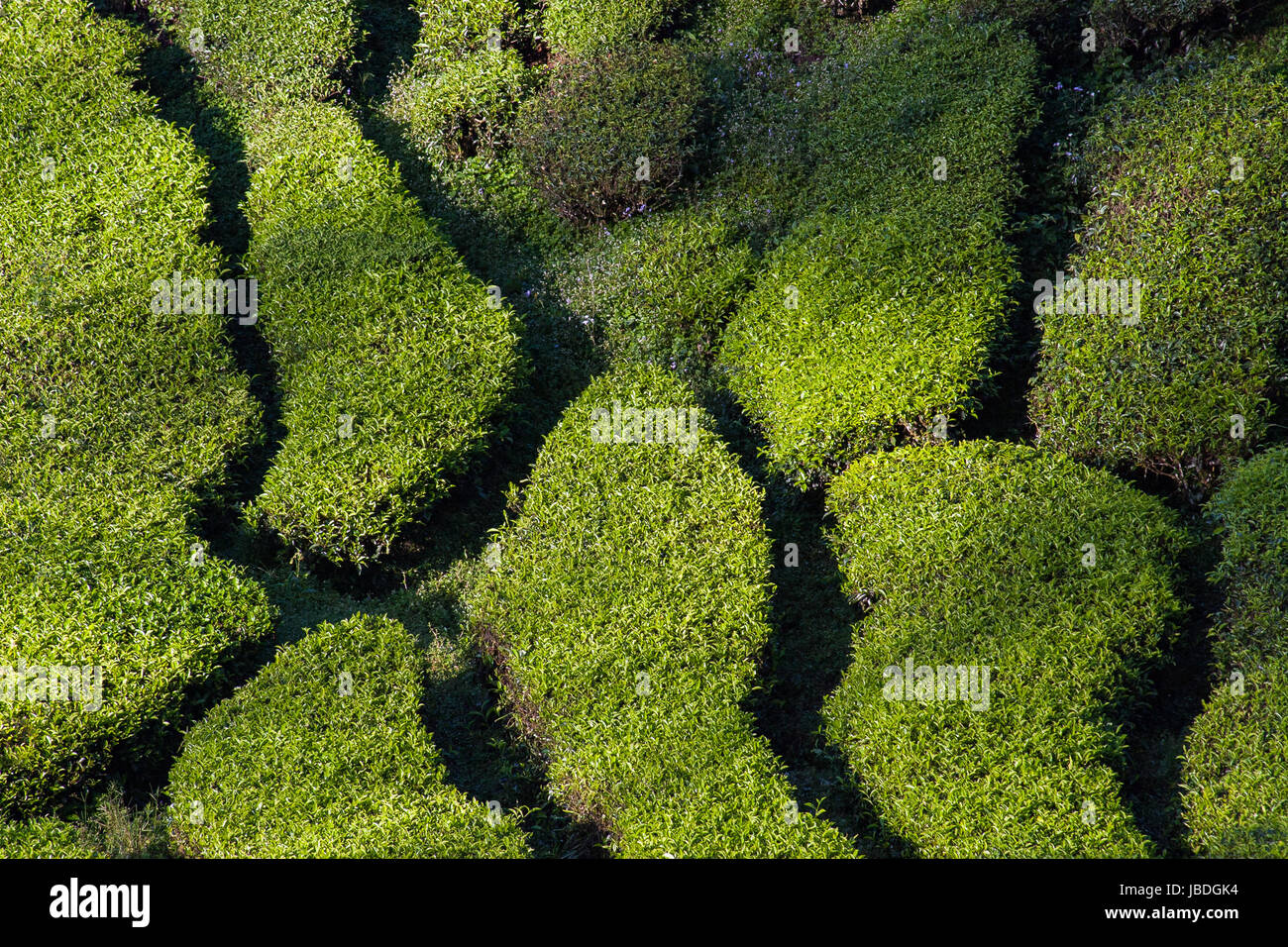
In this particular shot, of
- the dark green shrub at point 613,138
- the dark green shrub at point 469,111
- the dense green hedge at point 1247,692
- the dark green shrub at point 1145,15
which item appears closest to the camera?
the dense green hedge at point 1247,692

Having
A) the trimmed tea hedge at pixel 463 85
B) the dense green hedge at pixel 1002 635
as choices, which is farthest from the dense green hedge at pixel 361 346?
the dense green hedge at pixel 1002 635

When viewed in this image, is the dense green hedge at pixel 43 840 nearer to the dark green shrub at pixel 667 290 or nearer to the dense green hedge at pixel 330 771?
the dense green hedge at pixel 330 771

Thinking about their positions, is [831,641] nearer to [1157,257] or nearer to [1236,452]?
[1236,452]

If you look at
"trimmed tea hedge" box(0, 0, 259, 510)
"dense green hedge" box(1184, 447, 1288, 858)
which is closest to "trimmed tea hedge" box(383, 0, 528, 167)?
"trimmed tea hedge" box(0, 0, 259, 510)

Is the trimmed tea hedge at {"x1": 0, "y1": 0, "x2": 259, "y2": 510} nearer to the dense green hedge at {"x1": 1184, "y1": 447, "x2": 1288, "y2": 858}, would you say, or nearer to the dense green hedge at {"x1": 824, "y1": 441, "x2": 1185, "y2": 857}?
the dense green hedge at {"x1": 824, "y1": 441, "x2": 1185, "y2": 857}

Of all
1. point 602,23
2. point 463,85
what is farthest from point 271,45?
point 602,23

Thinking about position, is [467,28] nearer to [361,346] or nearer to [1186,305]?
[361,346]
